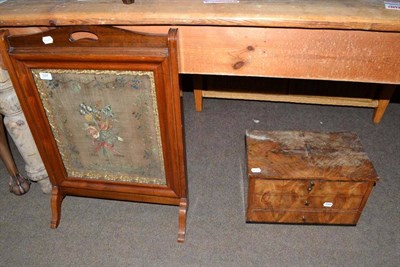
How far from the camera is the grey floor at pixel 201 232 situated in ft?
4.77

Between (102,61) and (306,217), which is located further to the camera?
(306,217)

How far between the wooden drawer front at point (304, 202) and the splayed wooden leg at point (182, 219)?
0.29m

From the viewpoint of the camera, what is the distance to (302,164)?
4.73ft

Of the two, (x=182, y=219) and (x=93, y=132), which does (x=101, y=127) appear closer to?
(x=93, y=132)

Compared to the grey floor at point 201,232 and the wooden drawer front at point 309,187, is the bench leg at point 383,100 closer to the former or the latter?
the grey floor at point 201,232

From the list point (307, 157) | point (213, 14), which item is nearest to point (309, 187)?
point (307, 157)

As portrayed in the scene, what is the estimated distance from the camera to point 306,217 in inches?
60.1

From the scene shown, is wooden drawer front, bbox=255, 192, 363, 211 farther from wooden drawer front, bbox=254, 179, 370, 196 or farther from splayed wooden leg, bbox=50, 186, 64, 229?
splayed wooden leg, bbox=50, 186, 64, 229

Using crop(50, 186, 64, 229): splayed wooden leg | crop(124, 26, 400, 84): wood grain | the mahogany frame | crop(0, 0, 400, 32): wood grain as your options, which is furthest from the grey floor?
crop(0, 0, 400, 32): wood grain

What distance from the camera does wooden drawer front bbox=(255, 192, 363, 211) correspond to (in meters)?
1.45

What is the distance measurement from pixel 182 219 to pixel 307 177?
54 centimetres

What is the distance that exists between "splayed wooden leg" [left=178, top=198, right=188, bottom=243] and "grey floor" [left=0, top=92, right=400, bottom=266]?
0.03m

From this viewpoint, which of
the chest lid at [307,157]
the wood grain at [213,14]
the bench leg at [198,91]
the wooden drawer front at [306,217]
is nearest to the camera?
the wood grain at [213,14]

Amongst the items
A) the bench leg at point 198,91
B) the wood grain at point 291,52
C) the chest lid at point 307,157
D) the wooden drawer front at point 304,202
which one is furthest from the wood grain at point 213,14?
the bench leg at point 198,91
